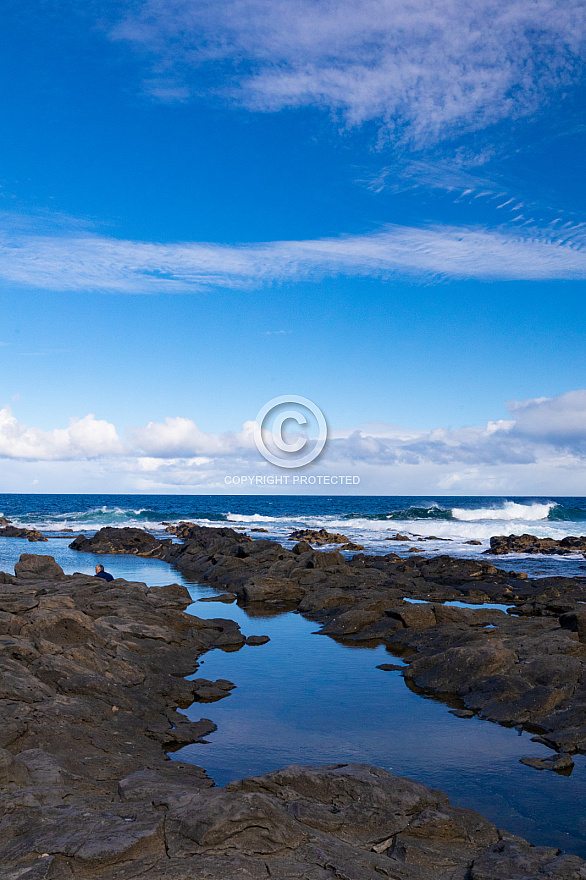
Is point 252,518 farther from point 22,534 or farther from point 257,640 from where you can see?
point 257,640

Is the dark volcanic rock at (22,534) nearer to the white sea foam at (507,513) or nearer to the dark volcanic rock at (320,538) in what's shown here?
the dark volcanic rock at (320,538)

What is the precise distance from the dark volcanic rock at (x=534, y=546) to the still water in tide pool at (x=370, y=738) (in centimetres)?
3399

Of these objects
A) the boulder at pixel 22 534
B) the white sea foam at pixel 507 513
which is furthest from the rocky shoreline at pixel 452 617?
the white sea foam at pixel 507 513

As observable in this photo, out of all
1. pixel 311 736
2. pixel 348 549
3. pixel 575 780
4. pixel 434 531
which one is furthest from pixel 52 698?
pixel 434 531

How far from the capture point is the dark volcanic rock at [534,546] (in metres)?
50.1

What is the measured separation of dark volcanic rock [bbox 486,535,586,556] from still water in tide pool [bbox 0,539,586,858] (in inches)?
1338

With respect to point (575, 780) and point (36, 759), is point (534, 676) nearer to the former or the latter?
point (575, 780)

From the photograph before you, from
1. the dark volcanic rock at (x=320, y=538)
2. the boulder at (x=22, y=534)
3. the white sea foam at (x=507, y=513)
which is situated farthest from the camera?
the white sea foam at (x=507, y=513)

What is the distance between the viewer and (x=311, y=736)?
40.8ft

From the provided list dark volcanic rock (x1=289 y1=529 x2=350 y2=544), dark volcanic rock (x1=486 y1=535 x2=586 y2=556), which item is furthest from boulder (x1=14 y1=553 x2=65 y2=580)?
dark volcanic rock (x1=486 y1=535 x2=586 y2=556)

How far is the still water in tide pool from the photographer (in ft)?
32.3

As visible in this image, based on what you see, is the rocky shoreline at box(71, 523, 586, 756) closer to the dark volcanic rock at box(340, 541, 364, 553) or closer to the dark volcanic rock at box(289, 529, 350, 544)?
the dark volcanic rock at box(340, 541, 364, 553)

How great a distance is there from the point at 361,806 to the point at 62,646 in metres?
8.87

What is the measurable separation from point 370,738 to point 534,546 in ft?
144
